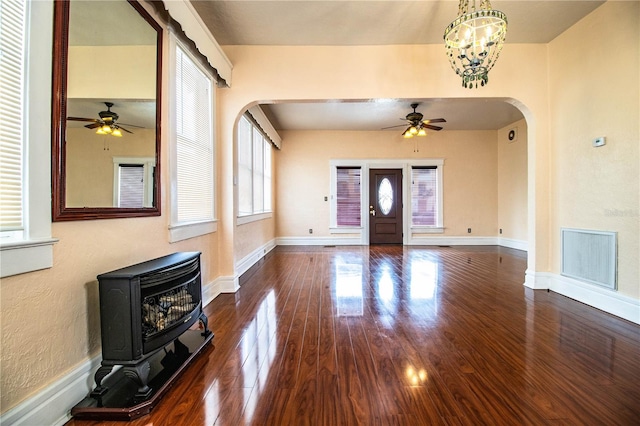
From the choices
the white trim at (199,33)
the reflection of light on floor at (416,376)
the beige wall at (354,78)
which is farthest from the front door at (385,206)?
the reflection of light on floor at (416,376)

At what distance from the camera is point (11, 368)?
1188 millimetres

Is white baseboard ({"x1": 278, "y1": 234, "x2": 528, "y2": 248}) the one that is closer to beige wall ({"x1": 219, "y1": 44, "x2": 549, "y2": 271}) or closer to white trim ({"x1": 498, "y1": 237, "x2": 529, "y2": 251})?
white trim ({"x1": 498, "y1": 237, "x2": 529, "y2": 251})

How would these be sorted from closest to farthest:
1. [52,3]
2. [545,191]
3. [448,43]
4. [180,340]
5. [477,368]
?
1. [52,3]
2. [477,368]
3. [180,340]
4. [448,43]
5. [545,191]

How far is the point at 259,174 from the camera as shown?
5.68 meters

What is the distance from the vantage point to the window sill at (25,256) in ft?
3.75

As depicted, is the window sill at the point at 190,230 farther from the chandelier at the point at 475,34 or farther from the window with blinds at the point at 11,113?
the chandelier at the point at 475,34

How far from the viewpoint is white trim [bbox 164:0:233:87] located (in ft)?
7.52

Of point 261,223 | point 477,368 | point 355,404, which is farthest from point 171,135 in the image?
point 261,223

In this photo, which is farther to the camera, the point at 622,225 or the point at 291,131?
the point at 291,131

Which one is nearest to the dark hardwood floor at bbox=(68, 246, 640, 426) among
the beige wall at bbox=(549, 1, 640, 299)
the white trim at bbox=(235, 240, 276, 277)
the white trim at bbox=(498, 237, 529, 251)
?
the white trim at bbox=(235, 240, 276, 277)

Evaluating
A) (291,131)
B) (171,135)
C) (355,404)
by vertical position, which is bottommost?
(355,404)

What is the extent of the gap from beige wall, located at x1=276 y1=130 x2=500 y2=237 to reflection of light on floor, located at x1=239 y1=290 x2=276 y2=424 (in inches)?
188

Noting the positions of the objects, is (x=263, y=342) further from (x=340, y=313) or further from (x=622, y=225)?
(x=622, y=225)

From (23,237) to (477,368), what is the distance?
2.58 meters
